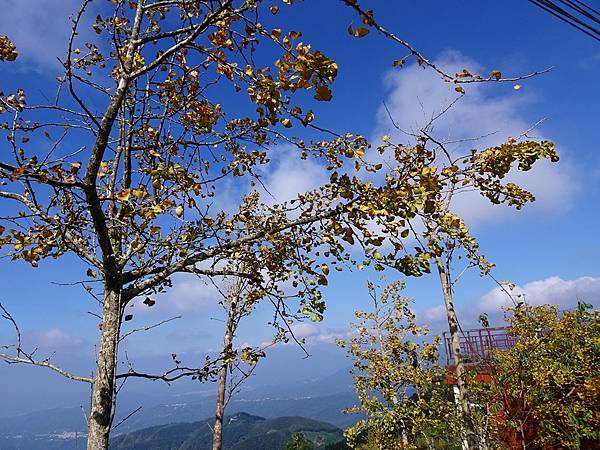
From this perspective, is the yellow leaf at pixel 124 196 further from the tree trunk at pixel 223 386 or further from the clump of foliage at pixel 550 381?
the clump of foliage at pixel 550 381

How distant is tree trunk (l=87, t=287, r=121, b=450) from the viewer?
356cm

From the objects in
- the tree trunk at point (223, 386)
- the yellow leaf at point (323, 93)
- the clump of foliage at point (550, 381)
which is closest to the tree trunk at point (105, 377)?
the yellow leaf at point (323, 93)

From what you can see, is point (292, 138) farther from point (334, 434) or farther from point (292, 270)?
point (334, 434)

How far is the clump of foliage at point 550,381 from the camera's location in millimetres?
12273

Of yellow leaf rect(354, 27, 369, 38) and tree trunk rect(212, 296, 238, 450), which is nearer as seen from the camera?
yellow leaf rect(354, 27, 369, 38)

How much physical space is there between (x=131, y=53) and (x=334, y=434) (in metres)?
211

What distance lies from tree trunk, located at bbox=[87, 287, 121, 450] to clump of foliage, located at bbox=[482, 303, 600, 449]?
34.0 ft

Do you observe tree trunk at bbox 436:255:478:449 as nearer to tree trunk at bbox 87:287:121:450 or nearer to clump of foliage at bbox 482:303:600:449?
clump of foliage at bbox 482:303:600:449

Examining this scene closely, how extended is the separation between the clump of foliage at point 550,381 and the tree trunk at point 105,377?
34.0ft

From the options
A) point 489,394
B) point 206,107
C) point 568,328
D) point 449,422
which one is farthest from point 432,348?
point 206,107

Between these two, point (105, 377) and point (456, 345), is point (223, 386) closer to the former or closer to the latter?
point (456, 345)

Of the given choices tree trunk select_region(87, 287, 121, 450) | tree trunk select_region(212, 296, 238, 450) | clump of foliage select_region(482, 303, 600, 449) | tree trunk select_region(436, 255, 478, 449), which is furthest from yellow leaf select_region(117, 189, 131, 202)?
clump of foliage select_region(482, 303, 600, 449)

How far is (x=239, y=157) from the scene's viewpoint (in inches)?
172

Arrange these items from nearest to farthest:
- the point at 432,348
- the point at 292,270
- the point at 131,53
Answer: the point at 131,53
the point at 292,270
the point at 432,348
